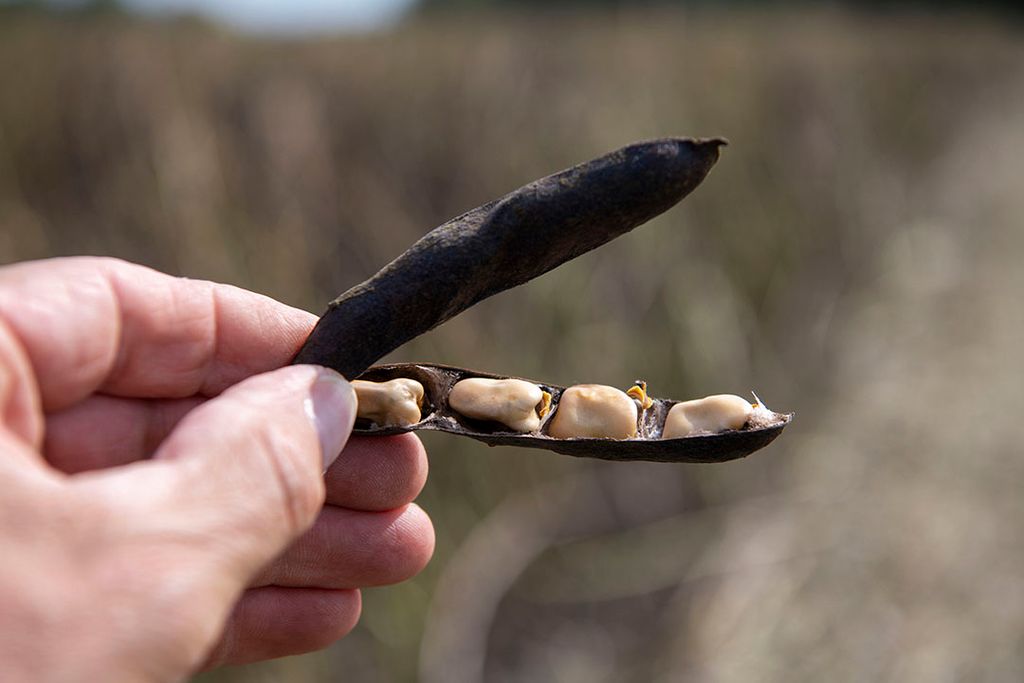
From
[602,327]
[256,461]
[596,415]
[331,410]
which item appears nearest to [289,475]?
[256,461]

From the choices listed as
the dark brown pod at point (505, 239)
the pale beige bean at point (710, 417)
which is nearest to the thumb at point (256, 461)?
the dark brown pod at point (505, 239)

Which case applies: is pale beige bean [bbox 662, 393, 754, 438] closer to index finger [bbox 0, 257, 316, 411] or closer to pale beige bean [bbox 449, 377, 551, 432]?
pale beige bean [bbox 449, 377, 551, 432]

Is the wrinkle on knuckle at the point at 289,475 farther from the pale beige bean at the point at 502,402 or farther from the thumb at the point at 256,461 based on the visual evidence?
the pale beige bean at the point at 502,402

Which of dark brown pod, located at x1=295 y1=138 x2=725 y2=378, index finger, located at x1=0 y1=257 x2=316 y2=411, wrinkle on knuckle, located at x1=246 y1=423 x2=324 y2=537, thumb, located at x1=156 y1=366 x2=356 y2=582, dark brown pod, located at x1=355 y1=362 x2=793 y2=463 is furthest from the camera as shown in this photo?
dark brown pod, located at x1=355 y1=362 x2=793 y2=463

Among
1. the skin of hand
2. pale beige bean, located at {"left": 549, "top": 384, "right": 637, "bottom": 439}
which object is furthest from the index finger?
pale beige bean, located at {"left": 549, "top": 384, "right": 637, "bottom": 439}

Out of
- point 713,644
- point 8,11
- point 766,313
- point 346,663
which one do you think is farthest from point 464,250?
point 8,11

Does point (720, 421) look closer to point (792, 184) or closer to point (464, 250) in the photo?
point (464, 250)

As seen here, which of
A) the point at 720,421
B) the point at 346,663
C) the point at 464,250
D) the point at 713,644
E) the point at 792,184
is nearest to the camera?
the point at 464,250
